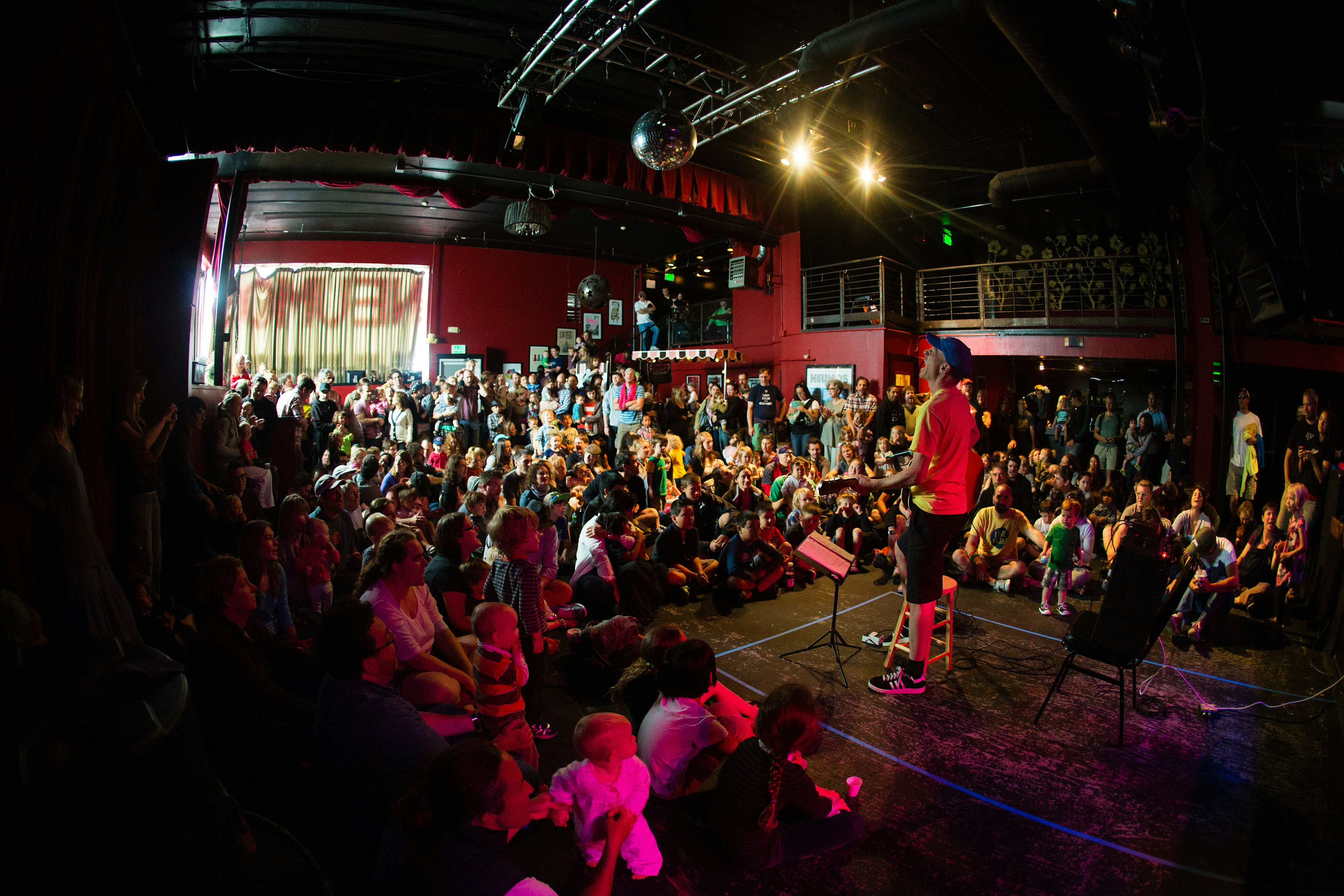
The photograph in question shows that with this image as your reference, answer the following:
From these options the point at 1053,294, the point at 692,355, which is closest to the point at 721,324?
the point at 692,355

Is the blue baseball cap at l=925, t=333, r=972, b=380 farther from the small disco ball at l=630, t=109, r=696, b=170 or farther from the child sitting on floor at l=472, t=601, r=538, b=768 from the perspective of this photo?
the small disco ball at l=630, t=109, r=696, b=170

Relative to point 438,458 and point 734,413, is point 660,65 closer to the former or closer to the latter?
point 438,458

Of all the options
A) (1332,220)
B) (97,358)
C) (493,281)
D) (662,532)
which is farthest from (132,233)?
(493,281)

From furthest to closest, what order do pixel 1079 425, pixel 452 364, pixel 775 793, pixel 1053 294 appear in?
pixel 452 364 < pixel 1053 294 < pixel 1079 425 < pixel 775 793

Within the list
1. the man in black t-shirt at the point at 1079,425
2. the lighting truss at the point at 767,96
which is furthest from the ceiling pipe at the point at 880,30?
the man in black t-shirt at the point at 1079,425

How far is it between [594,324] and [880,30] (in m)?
11.0

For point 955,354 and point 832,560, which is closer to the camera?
point 955,354

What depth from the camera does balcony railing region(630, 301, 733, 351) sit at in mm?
14453

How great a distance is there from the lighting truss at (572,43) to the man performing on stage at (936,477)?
4308mm

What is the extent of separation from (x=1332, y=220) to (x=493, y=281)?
1364cm

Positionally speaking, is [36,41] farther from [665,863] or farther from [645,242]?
[645,242]

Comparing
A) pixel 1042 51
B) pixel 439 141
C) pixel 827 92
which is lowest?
pixel 1042 51

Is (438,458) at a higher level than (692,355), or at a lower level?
lower

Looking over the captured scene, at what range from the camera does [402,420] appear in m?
9.68
